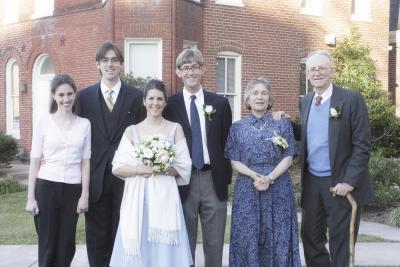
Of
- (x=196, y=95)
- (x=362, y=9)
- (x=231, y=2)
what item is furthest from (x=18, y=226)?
(x=362, y=9)

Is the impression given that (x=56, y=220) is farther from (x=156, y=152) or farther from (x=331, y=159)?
(x=331, y=159)

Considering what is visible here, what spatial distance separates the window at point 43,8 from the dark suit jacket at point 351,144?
13.6 meters

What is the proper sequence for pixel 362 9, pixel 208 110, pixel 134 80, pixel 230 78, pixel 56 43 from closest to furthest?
1. pixel 208 110
2. pixel 134 80
3. pixel 230 78
4. pixel 56 43
5. pixel 362 9

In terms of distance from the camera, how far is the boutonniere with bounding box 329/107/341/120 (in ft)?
17.1

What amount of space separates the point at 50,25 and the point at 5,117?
391 cm

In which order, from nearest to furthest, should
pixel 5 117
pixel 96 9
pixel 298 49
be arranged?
pixel 96 9, pixel 298 49, pixel 5 117

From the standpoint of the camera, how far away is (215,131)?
5516 mm

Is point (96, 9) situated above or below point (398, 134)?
above

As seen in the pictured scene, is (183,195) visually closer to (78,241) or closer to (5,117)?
(78,241)

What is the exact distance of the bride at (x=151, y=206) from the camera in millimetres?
5121

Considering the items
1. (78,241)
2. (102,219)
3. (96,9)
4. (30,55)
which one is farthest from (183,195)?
(30,55)

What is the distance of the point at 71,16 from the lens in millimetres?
16516

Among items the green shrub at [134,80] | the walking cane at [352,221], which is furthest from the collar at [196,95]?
the green shrub at [134,80]

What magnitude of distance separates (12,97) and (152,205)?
15442 mm
